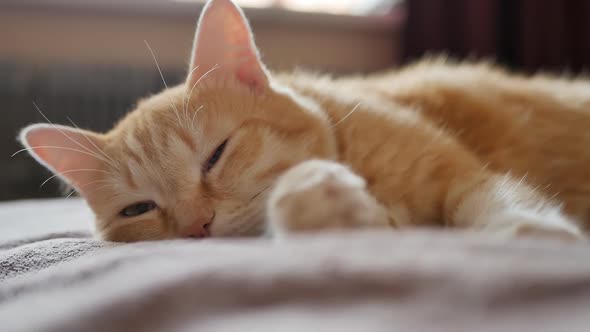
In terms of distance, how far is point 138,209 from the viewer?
3.31ft

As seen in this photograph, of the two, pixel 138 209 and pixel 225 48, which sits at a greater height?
pixel 225 48

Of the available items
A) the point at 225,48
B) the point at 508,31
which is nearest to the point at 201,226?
the point at 225,48

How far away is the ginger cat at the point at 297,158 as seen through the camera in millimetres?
780

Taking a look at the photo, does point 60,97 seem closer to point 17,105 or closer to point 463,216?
point 17,105

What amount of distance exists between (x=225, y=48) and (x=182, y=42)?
6.15 feet

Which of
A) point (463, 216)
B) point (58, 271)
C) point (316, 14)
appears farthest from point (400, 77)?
point (316, 14)

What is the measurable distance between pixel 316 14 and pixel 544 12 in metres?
1.40

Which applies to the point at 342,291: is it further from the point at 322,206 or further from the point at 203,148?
the point at 203,148

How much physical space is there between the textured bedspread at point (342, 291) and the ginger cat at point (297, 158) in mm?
126

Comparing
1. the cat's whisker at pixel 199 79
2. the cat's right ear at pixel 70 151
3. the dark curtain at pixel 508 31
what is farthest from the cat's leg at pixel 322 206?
the dark curtain at pixel 508 31

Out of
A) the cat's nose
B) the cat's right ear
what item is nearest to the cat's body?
the cat's nose

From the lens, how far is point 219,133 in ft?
3.05

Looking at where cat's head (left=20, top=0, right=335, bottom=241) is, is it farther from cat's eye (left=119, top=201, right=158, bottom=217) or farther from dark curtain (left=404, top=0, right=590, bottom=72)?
dark curtain (left=404, top=0, right=590, bottom=72)

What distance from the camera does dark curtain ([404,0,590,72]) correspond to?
279 centimetres
